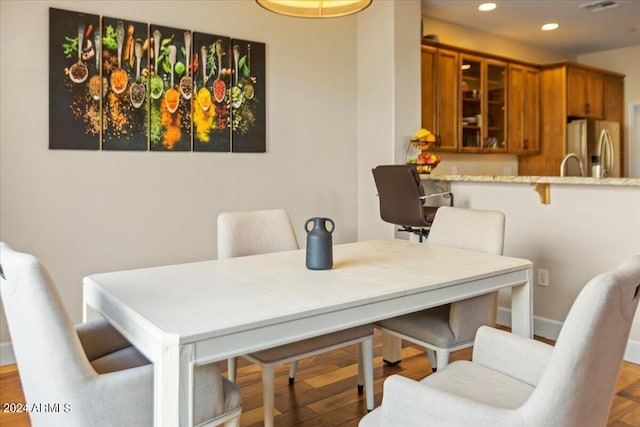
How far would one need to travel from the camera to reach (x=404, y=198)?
3.38 metres

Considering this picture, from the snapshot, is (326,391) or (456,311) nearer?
(456,311)

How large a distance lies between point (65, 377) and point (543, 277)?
298cm

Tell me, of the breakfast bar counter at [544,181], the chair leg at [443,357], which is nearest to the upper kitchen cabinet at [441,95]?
the breakfast bar counter at [544,181]

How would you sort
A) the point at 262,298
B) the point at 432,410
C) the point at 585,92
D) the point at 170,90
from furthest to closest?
the point at 585,92
the point at 170,90
the point at 262,298
the point at 432,410

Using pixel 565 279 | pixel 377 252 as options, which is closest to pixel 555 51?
pixel 565 279

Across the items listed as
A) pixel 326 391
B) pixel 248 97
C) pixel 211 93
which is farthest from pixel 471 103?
pixel 326 391

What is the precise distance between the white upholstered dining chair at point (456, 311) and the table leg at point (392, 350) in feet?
2.04

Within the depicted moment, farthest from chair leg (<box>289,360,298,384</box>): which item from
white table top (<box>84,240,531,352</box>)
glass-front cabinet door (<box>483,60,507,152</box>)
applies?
glass-front cabinet door (<box>483,60,507,152</box>)

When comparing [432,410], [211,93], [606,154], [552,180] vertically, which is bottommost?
[432,410]

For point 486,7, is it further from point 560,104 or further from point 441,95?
point 560,104

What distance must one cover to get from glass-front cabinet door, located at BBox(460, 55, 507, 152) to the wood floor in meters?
2.75

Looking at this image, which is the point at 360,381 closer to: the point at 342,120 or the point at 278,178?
the point at 278,178

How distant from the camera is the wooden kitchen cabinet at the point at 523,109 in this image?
5543 mm

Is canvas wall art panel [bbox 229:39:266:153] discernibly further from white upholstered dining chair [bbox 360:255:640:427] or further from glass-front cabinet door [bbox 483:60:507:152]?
white upholstered dining chair [bbox 360:255:640:427]
